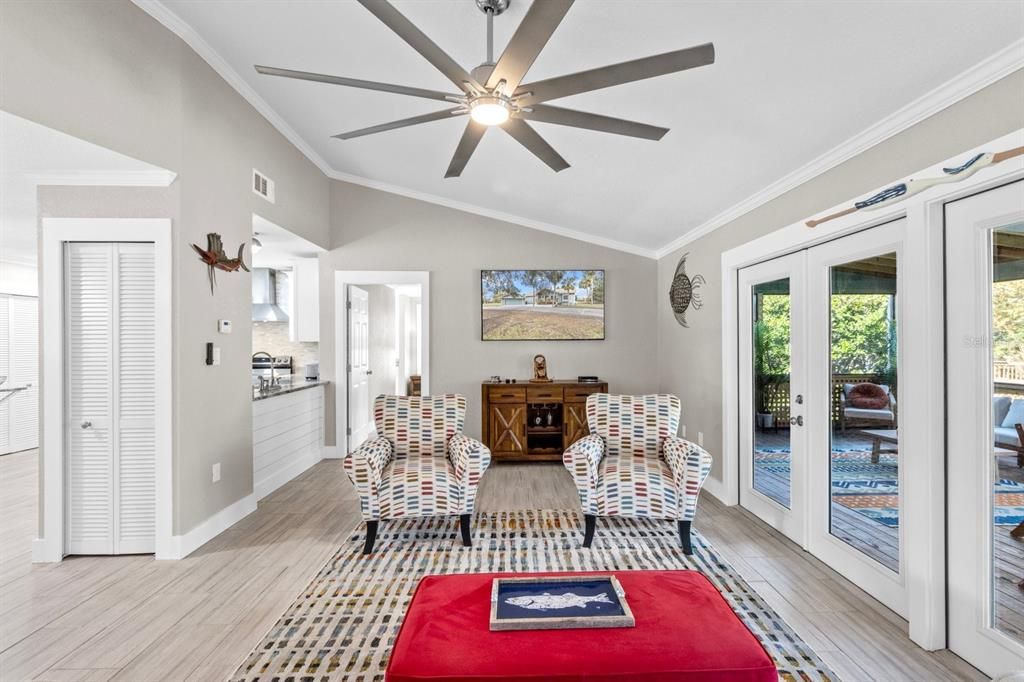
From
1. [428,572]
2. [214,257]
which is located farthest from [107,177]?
[428,572]

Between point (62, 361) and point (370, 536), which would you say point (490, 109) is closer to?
point (370, 536)

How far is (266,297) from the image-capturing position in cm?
600

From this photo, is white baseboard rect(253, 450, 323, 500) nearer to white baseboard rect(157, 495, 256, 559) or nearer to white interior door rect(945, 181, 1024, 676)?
white baseboard rect(157, 495, 256, 559)

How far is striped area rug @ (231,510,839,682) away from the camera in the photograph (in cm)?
198

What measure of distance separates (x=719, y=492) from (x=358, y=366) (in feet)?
13.6

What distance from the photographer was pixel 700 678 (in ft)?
4.39

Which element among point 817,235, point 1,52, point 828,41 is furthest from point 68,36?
point 817,235

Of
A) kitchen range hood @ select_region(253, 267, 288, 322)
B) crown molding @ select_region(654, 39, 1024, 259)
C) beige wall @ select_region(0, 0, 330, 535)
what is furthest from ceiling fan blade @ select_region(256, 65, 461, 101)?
kitchen range hood @ select_region(253, 267, 288, 322)

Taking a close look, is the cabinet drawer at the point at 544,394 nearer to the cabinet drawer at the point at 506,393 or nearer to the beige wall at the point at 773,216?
the cabinet drawer at the point at 506,393

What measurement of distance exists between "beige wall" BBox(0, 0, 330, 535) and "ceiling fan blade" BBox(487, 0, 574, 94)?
2.10 m

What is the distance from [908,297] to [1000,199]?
0.50 metres

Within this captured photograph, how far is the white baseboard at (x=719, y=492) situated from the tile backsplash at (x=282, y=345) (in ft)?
15.4

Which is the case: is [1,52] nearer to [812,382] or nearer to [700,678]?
[700,678]

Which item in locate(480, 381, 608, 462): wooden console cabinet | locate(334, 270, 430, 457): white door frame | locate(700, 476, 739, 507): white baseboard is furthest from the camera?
locate(334, 270, 430, 457): white door frame
